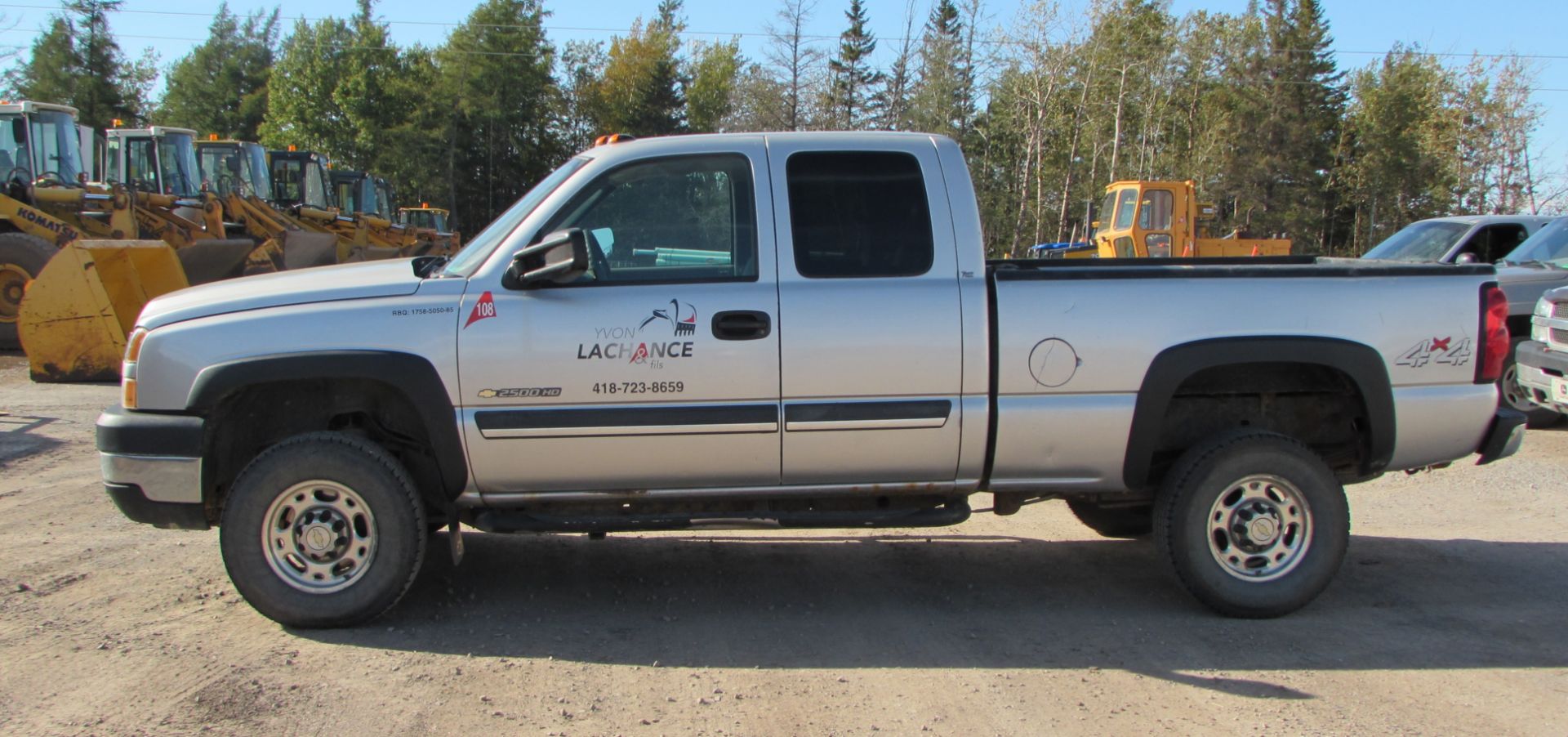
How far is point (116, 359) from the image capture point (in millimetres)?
11898

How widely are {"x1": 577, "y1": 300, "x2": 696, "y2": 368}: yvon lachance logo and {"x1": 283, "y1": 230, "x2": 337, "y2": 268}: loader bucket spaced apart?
15.2 metres

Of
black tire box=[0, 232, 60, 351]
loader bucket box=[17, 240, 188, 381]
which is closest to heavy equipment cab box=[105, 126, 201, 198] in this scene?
black tire box=[0, 232, 60, 351]

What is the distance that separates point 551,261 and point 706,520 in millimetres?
1240

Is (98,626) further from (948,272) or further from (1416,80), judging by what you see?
(1416,80)

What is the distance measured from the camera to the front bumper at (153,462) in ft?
14.5

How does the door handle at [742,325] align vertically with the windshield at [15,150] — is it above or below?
below

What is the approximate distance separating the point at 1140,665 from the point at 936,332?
1.52 meters

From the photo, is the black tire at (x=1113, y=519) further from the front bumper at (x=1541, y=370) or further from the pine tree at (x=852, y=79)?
the pine tree at (x=852, y=79)

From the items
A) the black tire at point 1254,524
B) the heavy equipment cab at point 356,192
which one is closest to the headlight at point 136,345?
the black tire at point 1254,524

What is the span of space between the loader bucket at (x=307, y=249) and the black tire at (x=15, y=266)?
409 cm

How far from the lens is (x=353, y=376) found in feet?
14.4

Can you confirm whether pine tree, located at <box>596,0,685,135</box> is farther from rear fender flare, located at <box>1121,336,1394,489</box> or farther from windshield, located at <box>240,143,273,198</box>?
rear fender flare, located at <box>1121,336,1394,489</box>

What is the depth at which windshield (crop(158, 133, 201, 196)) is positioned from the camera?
67.2 ft

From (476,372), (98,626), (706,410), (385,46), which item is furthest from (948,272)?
(385,46)
